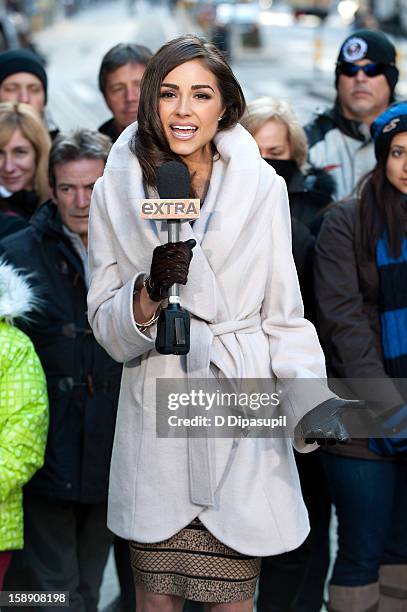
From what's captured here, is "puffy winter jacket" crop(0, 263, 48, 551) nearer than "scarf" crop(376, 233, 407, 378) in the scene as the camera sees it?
Yes

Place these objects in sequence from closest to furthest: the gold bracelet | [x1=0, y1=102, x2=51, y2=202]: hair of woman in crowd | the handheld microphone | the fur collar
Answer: the handheld microphone → the gold bracelet → the fur collar → [x1=0, y1=102, x2=51, y2=202]: hair of woman in crowd

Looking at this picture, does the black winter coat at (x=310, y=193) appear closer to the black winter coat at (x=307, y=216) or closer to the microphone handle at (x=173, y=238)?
the black winter coat at (x=307, y=216)

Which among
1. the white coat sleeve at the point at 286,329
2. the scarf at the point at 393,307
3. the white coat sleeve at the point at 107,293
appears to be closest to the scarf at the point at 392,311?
the scarf at the point at 393,307

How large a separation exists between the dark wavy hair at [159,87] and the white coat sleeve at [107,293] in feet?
0.58

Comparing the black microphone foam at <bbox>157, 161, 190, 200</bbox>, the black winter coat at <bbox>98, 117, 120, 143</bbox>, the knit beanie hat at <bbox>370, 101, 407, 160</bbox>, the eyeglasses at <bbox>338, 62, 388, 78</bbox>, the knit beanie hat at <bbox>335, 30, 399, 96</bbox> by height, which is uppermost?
the knit beanie hat at <bbox>335, 30, 399, 96</bbox>

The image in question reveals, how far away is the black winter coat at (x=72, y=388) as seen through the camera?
14.2 feet

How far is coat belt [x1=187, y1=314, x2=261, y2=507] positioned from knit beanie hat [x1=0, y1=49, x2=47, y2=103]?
3.09 metres

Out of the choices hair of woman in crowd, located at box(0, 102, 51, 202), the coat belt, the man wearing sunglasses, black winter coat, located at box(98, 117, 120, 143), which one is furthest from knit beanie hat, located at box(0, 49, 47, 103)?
the coat belt

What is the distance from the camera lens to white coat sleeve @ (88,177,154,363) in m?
3.24

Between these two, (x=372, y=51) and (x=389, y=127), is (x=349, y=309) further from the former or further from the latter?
(x=372, y=51)

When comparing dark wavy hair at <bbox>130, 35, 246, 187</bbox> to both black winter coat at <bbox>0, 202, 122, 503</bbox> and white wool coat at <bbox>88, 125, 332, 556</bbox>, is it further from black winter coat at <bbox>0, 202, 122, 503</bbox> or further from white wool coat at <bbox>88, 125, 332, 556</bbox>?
black winter coat at <bbox>0, 202, 122, 503</bbox>

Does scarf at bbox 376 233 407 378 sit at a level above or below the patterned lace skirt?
above

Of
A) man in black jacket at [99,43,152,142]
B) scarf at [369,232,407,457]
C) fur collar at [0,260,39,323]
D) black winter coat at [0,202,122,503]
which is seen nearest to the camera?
fur collar at [0,260,39,323]

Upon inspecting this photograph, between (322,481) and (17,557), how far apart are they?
1.28m
